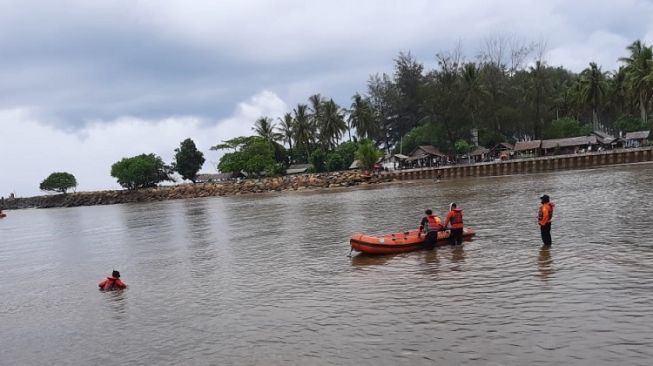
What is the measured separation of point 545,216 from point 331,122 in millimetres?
86391

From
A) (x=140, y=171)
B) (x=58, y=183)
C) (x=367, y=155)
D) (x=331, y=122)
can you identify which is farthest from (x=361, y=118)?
(x=58, y=183)

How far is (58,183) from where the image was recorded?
5207 inches

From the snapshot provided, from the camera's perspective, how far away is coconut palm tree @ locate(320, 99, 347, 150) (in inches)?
3994

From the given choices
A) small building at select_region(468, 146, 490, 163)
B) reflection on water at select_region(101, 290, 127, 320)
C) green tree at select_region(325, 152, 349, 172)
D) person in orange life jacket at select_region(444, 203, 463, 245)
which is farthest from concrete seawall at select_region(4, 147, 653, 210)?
reflection on water at select_region(101, 290, 127, 320)

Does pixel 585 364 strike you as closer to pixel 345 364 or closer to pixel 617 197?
pixel 345 364

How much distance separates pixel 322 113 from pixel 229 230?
239 feet

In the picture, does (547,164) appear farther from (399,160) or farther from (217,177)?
(217,177)

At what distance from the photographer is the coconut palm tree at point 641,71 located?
7212 centimetres

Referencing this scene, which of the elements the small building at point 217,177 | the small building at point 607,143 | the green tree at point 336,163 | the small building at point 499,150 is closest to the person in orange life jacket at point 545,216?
the small building at point 607,143

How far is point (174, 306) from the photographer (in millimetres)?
14484

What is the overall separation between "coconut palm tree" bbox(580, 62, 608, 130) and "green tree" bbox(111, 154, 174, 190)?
8781 centimetres

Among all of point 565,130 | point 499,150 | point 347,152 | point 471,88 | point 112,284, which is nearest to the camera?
point 112,284

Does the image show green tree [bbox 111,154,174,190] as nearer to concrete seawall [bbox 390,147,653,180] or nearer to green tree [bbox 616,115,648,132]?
concrete seawall [bbox 390,147,653,180]

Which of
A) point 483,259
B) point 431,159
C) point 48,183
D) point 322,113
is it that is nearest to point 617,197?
point 483,259
